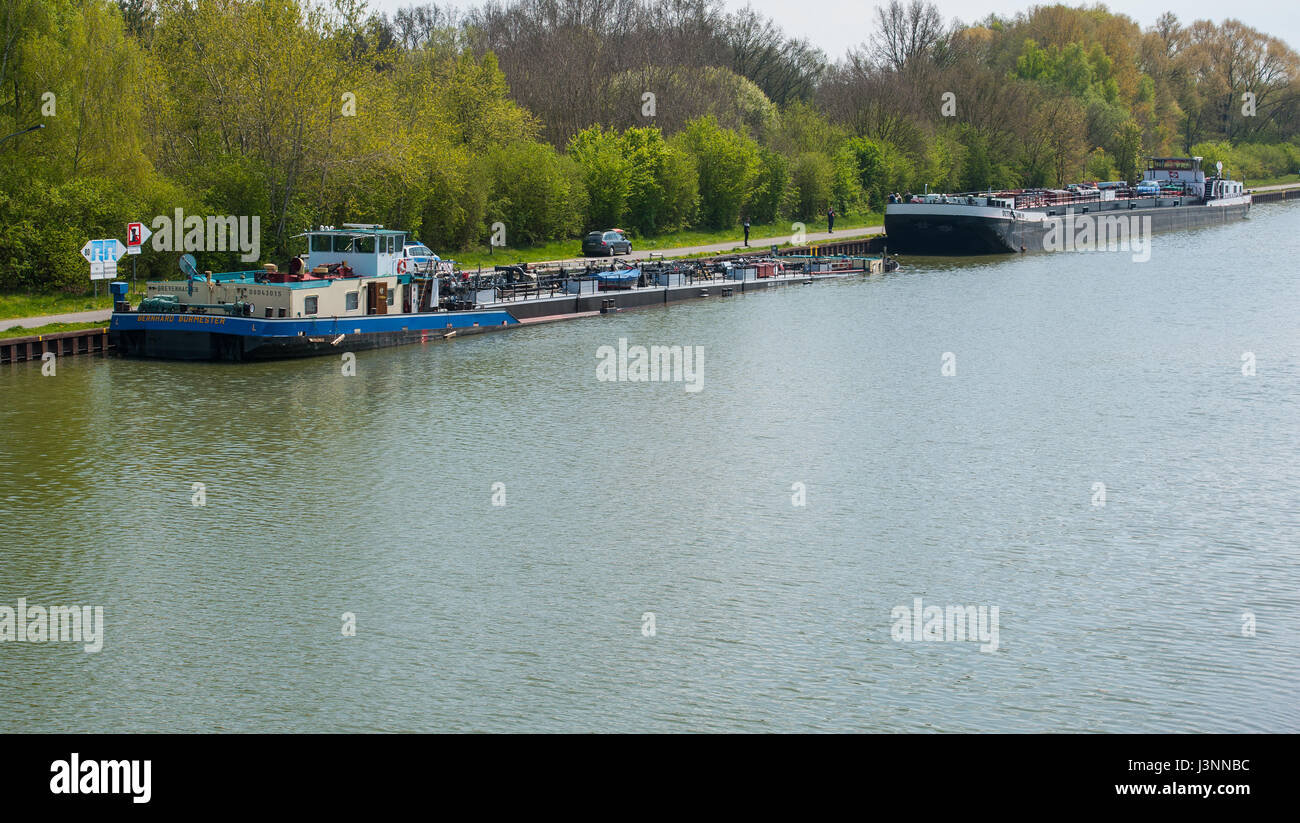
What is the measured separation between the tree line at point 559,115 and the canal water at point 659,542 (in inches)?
508

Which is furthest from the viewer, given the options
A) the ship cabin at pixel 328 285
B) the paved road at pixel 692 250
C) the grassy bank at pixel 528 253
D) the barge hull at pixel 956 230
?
the barge hull at pixel 956 230

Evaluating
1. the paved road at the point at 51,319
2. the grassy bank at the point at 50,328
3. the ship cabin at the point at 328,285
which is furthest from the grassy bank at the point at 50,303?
the ship cabin at the point at 328,285

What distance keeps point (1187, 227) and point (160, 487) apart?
89923 mm

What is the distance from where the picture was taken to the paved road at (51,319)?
40.2 meters

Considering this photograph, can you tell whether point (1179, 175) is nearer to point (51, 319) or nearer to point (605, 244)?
point (605, 244)

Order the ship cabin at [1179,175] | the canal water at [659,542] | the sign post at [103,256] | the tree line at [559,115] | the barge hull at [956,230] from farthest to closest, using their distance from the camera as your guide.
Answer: the ship cabin at [1179,175]
the barge hull at [956,230]
the tree line at [559,115]
the sign post at [103,256]
the canal water at [659,542]

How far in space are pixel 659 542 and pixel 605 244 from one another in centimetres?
4696

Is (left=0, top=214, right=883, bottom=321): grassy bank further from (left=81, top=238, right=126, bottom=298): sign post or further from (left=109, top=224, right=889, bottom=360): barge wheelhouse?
(left=109, top=224, right=889, bottom=360): barge wheelhouse

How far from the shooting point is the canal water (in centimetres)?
1656

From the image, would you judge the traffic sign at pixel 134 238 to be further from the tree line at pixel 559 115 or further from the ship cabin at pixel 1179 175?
the ship cabin at pixel 1179 175

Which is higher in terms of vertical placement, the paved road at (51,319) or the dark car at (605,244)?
the dark car at (605,244)

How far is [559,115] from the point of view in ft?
278

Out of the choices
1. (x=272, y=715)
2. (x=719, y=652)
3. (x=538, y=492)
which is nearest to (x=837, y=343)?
(x=538, y=492)

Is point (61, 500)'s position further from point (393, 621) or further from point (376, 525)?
point (393, 621)
